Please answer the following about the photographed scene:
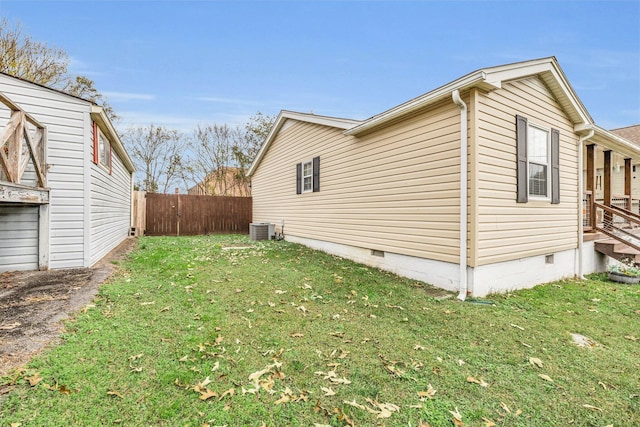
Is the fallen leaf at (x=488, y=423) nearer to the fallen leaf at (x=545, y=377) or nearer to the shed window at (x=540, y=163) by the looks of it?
the fallen leaf at (x=545, y=377)

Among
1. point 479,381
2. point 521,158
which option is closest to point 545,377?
point 479,381

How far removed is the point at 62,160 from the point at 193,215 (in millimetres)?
8061

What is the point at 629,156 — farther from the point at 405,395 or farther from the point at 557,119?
the point at 405,395

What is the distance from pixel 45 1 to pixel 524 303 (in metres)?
15.4

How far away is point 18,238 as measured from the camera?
207 inches

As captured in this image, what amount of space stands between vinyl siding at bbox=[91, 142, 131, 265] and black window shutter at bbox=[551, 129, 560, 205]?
9.40 metres

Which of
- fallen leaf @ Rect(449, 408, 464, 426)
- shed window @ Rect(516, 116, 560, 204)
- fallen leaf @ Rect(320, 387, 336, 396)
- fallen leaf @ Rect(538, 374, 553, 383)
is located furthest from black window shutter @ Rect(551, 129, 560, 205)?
fallen leaf @ Rect(320, 387, 336, 396)

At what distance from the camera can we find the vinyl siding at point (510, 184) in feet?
15.9

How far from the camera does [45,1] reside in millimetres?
9492

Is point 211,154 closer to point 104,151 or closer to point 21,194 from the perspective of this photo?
point 104,151

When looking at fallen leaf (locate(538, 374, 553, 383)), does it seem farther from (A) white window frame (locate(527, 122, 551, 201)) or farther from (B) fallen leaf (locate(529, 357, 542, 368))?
(A) white window frame (locate(527, 122, 551, 201))

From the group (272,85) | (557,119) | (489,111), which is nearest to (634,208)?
(557,119)

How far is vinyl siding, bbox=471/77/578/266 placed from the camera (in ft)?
15.9

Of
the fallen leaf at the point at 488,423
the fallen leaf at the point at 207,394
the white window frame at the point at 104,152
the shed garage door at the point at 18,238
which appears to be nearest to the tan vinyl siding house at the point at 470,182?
the fallen leaf at the point at 488,423
